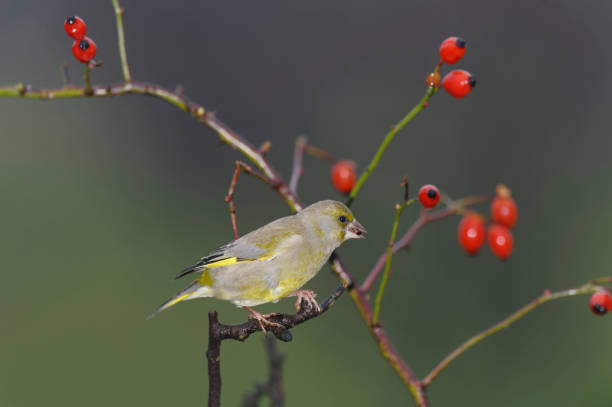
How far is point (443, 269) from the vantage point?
6453 millimetres

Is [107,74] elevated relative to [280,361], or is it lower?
elevated

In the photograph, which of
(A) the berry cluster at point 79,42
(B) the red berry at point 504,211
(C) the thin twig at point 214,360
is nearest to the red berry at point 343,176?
(B) the red berry at point 504,211

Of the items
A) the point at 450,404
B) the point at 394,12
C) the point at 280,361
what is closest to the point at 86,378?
the point at 450,404

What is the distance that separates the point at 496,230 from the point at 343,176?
19.5 inches

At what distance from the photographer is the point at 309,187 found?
7305mm

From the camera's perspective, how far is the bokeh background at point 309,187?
211 inches

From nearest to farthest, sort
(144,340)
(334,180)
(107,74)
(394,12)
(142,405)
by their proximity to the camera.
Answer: (334,180), (142,405), (144,340), (107,74), (394,12)

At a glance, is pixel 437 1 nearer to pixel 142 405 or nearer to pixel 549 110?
pixel 549 110

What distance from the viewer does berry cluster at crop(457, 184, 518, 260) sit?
7.27 ft

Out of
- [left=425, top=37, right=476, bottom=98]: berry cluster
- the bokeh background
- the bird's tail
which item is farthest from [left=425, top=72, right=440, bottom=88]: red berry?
the bokeh background

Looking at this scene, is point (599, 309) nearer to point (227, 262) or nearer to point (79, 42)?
point (227, 262)

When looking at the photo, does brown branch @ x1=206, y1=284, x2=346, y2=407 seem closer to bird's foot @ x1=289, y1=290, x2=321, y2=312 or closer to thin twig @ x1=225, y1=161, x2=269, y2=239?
bird's foot @ x1=289, y1=290, x2=321, y2=312

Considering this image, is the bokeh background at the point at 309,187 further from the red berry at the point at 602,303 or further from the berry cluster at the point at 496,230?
the red berry at the point at 602,303

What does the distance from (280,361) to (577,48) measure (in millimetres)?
8855
